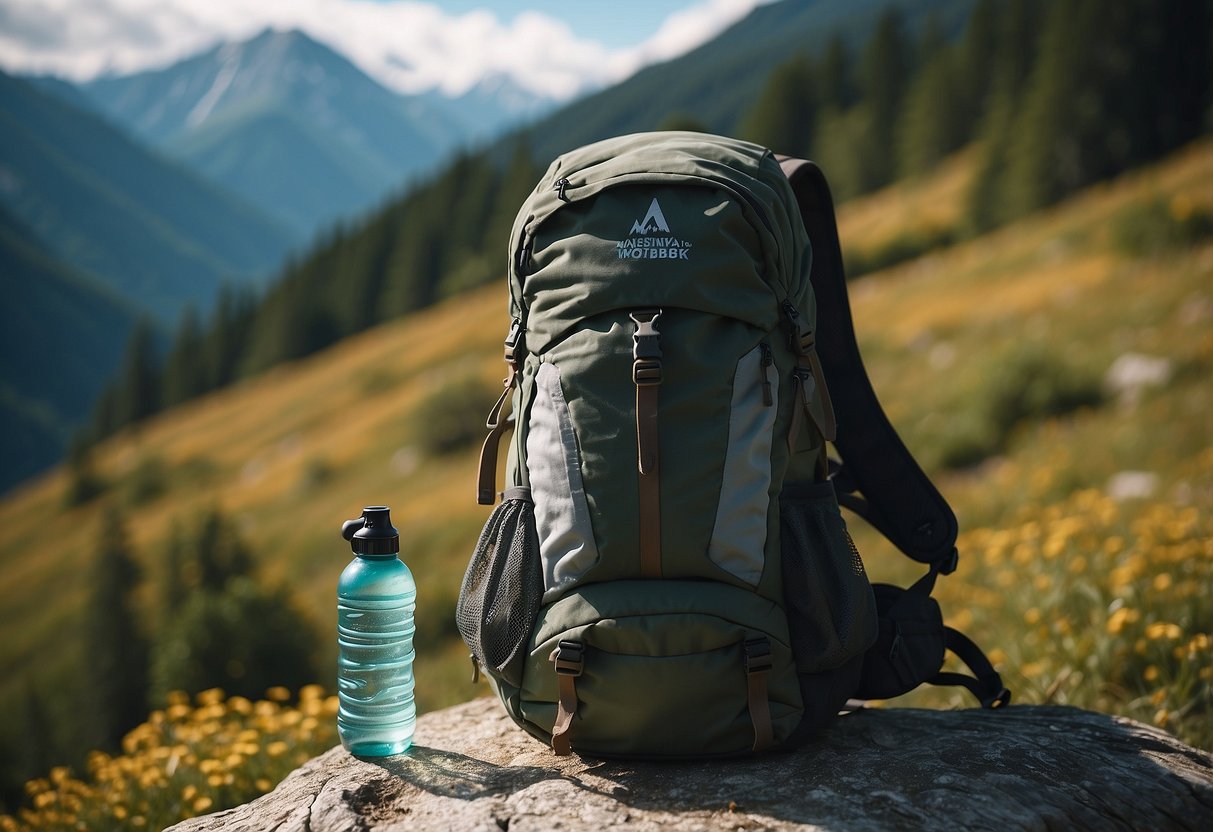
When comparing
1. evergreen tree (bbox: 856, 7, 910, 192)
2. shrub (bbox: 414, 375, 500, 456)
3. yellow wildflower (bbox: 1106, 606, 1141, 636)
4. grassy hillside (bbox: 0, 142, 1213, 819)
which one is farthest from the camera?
evergreen tree (bbox: 856, 7, 910, 192)

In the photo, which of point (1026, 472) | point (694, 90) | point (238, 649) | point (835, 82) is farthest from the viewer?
point (694, 90)

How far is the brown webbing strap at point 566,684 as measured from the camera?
2492 millimetres

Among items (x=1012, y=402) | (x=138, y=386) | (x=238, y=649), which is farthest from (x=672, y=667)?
(x=138, y=386)

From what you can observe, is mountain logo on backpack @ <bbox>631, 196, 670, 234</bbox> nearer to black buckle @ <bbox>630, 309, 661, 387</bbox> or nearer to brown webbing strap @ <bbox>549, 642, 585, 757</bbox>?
black buckle @ <bbox>630, 309, 661, 387</bbox>

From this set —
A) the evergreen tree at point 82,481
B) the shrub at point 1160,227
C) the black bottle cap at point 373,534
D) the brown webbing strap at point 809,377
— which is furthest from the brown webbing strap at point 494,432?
the evergreen tree at point 82,481

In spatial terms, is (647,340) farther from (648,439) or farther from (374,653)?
(374,653)

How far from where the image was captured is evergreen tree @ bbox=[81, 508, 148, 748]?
44.6 ft

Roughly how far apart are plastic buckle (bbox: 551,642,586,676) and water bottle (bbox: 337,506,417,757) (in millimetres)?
581

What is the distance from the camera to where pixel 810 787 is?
2473 millimetres

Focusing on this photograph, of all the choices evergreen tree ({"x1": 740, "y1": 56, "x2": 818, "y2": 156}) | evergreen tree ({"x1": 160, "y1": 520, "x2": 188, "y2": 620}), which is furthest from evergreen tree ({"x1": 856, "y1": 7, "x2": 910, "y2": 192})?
evergreen tree ({"x1": 160, "y1": 520, "x2": 188, "y2": 620})

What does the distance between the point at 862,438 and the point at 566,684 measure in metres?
1.51

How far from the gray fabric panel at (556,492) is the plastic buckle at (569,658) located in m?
0.19

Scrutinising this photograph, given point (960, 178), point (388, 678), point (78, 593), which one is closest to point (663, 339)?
point (388, 678)

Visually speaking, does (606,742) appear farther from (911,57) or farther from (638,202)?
(911,57)
